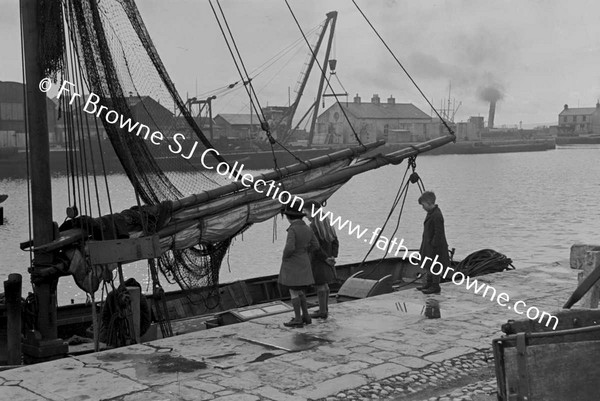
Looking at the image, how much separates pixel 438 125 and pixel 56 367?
125 m

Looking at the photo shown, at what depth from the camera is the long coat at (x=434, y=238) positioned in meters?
11.2

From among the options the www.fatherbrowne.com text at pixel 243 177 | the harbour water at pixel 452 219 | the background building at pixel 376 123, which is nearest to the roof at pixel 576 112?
the background building at pixel 376 123

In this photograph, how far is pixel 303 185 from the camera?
1265cm

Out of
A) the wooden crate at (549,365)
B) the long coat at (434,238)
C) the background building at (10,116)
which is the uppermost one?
the background building at (10,116)

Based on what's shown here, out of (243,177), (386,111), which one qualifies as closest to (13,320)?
(243,177)

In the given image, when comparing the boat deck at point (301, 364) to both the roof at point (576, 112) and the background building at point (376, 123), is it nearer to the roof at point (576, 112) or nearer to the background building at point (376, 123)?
the background building at point (376, 123)

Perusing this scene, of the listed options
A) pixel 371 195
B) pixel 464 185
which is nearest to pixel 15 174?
pixel 371 195

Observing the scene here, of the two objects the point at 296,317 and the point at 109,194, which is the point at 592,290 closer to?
the point at 296,317

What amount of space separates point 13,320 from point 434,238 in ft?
18.9

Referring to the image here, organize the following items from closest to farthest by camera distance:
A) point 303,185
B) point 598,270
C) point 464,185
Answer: point 598,270, point 303,185, point 464,185

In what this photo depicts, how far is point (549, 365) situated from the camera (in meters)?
5.17

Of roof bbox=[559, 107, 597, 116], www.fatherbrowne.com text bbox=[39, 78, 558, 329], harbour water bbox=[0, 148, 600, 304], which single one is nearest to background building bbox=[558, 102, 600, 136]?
roof bbox=[559, 107, 597, 116]

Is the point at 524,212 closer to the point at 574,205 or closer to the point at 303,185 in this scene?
the point at 574,205

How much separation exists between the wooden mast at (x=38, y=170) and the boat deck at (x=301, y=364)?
1.47 m
